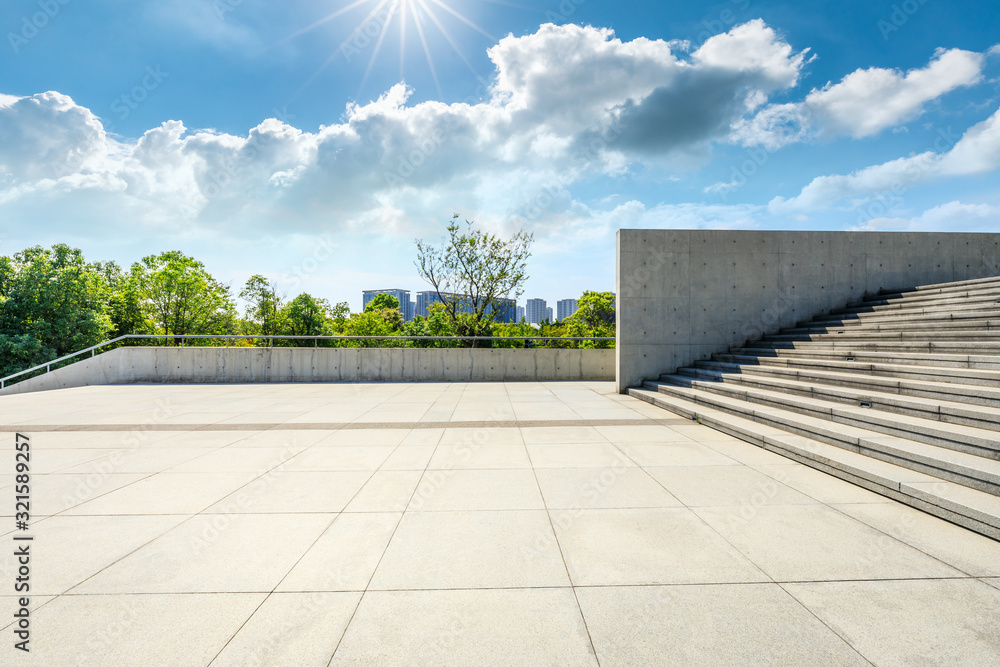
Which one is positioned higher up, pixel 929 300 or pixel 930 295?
pixel 930 295

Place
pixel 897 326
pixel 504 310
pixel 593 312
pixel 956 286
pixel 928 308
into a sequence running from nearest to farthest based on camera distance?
pixel 897 326 → pixel 928 308 → pixel 956 286 → pixel 504 310 → pixel 593 312

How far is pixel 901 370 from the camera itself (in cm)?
645

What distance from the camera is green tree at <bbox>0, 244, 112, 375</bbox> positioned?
2028 cm

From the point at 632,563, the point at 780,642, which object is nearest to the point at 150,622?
the point at 632,563

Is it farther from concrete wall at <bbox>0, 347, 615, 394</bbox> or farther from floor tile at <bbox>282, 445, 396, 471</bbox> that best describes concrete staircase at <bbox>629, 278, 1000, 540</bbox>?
floor tile at <bbox>282, 445, 396, 471</bbox>

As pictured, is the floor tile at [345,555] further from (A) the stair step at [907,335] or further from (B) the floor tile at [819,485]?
(A) the stair step at [907,335]

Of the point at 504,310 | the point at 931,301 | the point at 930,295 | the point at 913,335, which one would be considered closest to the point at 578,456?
the point at 913,335

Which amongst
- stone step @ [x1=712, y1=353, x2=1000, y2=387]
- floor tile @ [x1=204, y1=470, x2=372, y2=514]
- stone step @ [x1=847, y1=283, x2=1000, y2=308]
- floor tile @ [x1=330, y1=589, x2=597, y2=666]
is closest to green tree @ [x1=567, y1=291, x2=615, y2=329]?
stone step @ [x1=847, y1=283, x2=1000, y2=308]

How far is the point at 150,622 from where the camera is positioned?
7.57 feet

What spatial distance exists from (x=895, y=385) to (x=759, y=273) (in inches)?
254

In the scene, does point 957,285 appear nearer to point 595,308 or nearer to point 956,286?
point 956,286

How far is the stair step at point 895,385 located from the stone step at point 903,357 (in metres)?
0.65

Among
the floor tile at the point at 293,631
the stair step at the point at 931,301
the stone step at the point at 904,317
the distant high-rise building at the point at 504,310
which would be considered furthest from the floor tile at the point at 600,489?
the distant high-rise building at the point at 504,310

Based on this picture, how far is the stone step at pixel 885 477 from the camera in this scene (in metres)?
3.32
